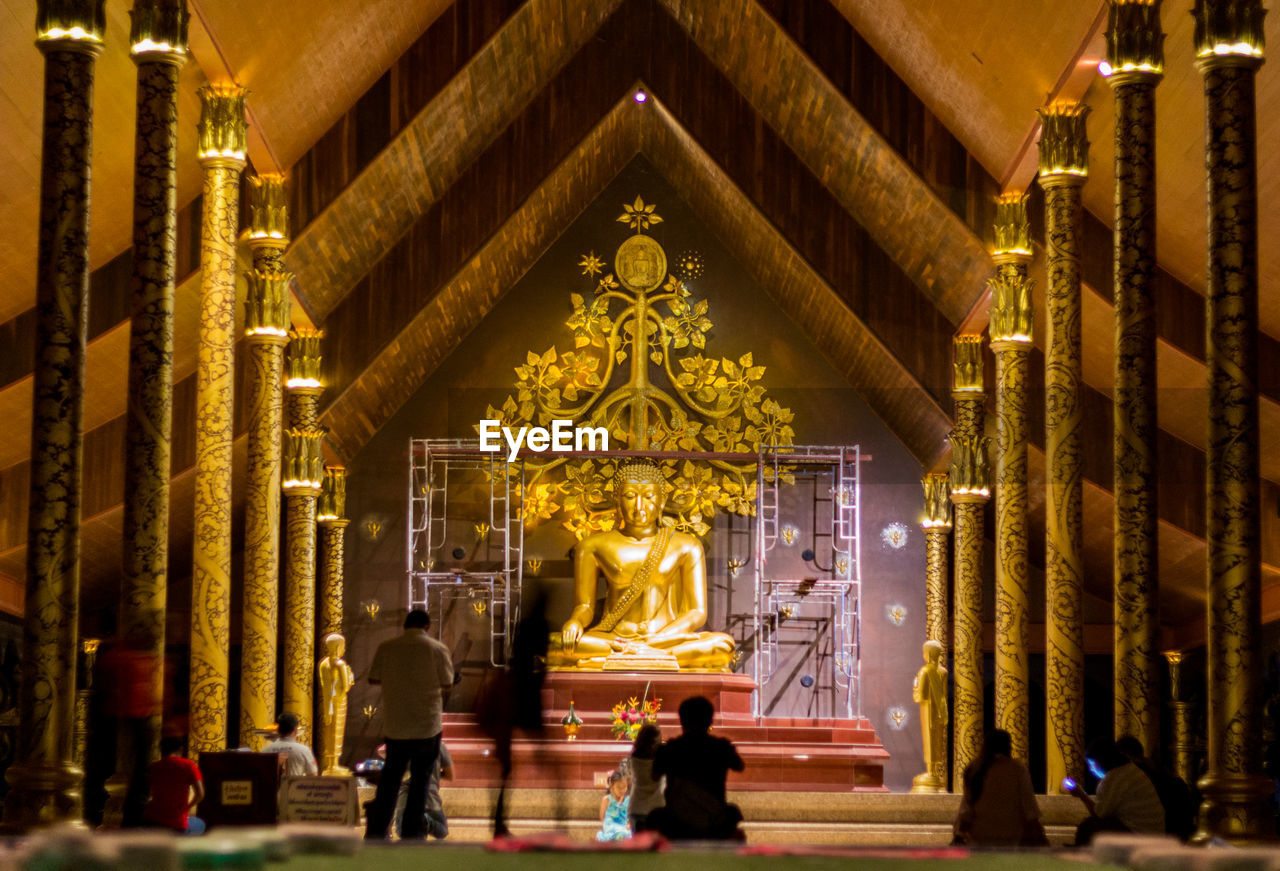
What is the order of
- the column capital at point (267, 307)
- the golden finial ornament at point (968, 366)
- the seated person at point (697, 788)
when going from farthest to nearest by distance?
the golden finial ornament at point (968, 366) → the column capital at point (267, 307) → the seated person at point (697, 788)

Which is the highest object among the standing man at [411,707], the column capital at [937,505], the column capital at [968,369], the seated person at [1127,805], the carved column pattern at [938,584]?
the column capital at [968,369]

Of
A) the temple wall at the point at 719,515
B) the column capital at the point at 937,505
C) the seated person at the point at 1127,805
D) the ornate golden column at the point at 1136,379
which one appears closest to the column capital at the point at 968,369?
the column capital at the point at 937,505

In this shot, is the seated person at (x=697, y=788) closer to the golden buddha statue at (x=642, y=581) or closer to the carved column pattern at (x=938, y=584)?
the golden buddha statue at (x=642, y=581)

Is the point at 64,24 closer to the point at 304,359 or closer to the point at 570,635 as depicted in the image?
the point at 304,359

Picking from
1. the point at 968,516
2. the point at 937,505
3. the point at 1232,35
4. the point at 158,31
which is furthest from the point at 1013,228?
the point at 158,31

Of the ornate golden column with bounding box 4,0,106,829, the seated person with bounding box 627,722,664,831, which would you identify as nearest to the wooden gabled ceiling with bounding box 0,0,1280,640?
the ornate golden column with bounding box 4,0,106,829

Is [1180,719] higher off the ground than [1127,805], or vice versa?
[1127,805]

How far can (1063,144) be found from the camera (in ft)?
50.0

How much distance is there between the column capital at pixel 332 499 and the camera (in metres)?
24.3

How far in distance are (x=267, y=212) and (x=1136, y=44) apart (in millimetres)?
8462

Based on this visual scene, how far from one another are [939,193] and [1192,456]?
5.06m

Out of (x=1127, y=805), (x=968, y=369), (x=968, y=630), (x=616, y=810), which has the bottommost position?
(x=616, y=810)

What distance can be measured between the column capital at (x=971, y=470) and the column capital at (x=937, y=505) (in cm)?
206

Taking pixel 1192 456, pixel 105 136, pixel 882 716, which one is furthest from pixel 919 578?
pixel 105 136
